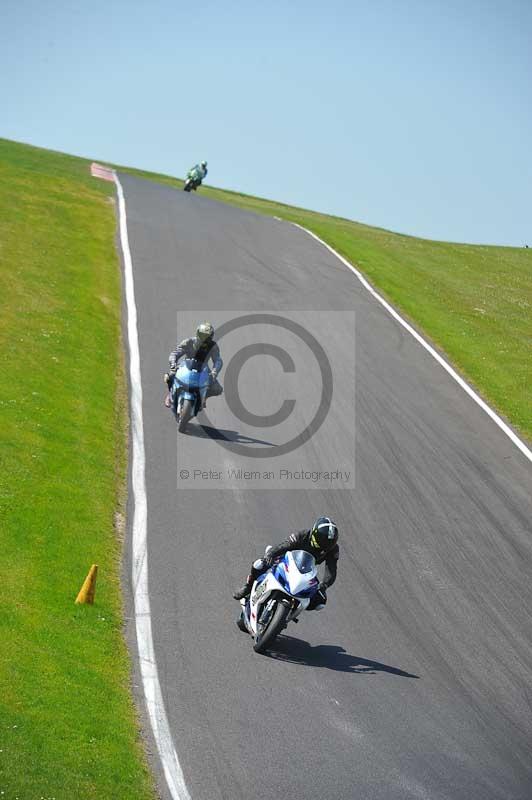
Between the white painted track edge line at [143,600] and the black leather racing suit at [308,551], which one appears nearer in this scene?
the white painted track edge line at [143,600]

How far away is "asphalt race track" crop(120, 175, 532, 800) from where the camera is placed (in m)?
9.79

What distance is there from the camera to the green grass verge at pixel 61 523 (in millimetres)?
8688

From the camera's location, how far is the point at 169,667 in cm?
1091

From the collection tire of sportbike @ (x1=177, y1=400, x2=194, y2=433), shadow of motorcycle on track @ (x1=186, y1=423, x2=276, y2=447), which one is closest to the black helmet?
tire of sportbike @ (x1=177, y1=400, x2=194, y2=433)

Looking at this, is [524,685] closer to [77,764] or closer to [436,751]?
[436,751]

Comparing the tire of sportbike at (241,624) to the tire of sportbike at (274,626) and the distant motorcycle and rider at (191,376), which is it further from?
the distant motorcycle and rider at (191,376)

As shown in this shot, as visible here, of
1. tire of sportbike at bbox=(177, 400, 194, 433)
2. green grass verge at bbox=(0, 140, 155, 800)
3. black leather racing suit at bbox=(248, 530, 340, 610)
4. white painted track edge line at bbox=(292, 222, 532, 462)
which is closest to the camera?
green grass verge at bbox=(0, 140, 155, 800)

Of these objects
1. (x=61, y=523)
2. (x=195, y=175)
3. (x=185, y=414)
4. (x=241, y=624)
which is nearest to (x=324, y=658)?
(x=241, y=624)

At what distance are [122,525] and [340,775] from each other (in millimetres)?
6266

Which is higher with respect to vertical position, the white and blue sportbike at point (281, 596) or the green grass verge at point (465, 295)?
the green grass verge at point (465, 295)


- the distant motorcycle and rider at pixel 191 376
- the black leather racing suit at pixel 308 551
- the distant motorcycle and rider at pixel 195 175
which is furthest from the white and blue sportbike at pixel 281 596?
the distant motorcycle and rider at pixel 195 175

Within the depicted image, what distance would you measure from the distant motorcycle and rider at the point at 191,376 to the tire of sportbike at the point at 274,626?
7814mm

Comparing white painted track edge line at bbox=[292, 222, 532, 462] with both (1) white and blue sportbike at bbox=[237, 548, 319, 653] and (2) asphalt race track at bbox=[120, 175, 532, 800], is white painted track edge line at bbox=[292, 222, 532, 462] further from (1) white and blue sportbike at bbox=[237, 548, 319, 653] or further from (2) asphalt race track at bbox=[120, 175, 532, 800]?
(1) white and blue sportbike at bbox=[237, 548, 319, 653]

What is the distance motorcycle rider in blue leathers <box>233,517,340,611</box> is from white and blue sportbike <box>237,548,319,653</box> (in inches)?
5.3
